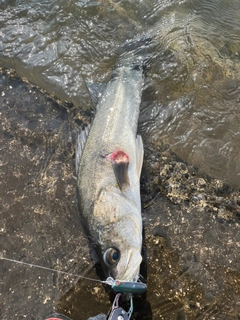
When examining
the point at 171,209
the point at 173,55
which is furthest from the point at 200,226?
the point at 173,55

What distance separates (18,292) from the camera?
396cm

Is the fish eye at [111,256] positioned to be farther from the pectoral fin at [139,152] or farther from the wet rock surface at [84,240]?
the pectoral fin at [139,152]

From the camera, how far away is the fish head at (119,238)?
10.9 ft

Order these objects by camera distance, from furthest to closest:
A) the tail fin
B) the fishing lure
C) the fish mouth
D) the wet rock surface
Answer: the tail fin, the wet rock surface, the fish mouth, the fishing lure

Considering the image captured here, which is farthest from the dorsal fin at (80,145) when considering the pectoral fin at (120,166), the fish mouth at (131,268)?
the fish mouth at (131,268)

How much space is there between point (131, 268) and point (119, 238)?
0.33 m

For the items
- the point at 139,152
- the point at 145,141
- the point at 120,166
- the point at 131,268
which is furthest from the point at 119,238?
the point at 145,141

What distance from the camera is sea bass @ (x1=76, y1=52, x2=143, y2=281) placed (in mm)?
3424

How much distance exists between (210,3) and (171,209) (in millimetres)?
3582

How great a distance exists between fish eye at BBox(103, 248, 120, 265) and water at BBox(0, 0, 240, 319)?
2.09 ft

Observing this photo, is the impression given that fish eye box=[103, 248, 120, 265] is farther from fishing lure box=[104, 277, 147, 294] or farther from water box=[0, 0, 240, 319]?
water box=[0, 0, 240, 319]

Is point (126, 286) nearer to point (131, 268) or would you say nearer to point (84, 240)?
point (131, 268)

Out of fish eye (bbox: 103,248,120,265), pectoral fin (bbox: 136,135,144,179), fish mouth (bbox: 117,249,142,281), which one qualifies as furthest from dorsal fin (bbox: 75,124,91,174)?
fish mouth (bbox: 117,249,142,281)

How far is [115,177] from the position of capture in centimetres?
389
